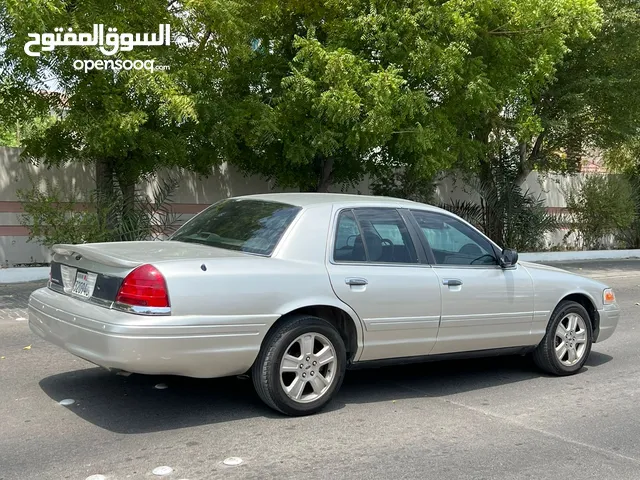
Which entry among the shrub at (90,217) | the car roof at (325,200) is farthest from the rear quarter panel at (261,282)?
the shrub at (90,217)

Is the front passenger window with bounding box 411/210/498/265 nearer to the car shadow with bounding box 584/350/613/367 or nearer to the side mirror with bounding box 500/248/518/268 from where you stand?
the side mirror with bounding box 500/248/518/268

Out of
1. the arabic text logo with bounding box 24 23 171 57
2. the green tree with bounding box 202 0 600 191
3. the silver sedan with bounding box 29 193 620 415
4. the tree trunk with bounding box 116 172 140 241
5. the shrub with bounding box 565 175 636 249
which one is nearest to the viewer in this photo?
the silver sedan with bounding box 29 193 620 415

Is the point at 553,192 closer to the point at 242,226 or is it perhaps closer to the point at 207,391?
the point at 242,226

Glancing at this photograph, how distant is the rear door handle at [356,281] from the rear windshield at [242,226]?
0.61 m

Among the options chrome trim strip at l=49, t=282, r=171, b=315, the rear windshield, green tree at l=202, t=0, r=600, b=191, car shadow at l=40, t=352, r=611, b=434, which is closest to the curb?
green tree at l=202, t=0, r=600, b=191

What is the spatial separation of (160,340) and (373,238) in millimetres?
2006

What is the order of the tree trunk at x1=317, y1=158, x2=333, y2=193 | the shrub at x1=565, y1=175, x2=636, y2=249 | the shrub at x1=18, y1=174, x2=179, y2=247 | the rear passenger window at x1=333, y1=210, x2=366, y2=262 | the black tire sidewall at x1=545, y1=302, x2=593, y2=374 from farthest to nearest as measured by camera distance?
the shrub at x1=565, y1=175, x2=636, y2=249, the tree trunk at x1=317, y1=158, x2=333, y2=193, the shrub at x1=18, y1=174, x2=179, y2=247, the black tire sidewall at x1=545, y1=302, x2=593, y2=374, the rear passenger window at x1=333, y1=210, x2=366, y2=262

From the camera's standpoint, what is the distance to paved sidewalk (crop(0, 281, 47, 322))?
9789 millimetres

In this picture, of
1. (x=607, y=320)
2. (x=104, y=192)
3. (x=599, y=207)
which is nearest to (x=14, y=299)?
(x=104, y=192)

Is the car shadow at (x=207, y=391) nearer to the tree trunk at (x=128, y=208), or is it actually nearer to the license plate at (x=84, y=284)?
the license plate at (x=84, y=284)

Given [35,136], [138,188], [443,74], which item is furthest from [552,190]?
[35,136]

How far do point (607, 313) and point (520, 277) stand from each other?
1338 mm

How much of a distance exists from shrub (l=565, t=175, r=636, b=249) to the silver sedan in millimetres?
15635

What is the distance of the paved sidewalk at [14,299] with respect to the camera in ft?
32.1
